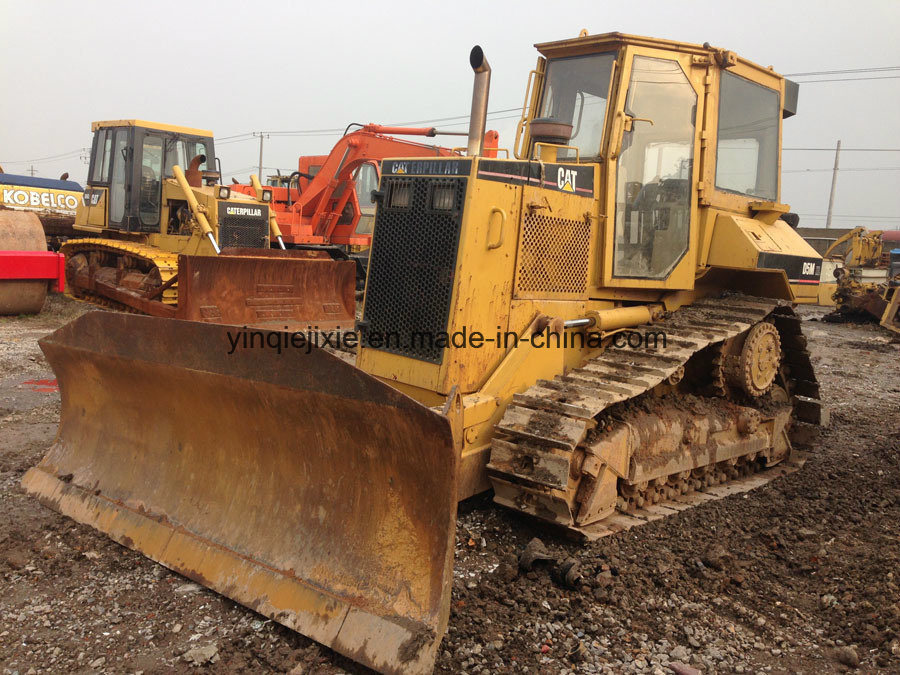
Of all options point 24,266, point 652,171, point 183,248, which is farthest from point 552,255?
point 24,266

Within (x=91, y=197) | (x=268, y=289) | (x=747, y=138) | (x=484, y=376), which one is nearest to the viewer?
(x=484, y=376)

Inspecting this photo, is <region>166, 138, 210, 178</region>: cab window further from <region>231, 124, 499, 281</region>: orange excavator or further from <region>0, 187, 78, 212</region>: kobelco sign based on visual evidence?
<region>0, 187, 78, 212</region>: kobelco sign

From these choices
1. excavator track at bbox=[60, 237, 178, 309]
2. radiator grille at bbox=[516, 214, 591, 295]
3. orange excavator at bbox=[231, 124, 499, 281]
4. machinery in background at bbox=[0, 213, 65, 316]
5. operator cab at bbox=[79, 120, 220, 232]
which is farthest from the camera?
orange excavator at bbox=[231, 124, 499, 281]

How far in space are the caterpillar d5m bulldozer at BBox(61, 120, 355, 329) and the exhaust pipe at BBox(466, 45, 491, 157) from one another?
5265 mm

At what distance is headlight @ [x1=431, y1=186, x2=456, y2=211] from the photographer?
13.6ft

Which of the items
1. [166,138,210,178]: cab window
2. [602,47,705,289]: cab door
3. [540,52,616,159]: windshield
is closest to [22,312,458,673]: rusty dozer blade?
[602,47,705,289]: cab door

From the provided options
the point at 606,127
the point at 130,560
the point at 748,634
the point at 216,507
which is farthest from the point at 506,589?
the point at 606,127

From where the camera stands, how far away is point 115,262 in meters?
11.2

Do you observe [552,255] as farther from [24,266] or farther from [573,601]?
[24,266]

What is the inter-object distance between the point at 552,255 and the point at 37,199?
62.7 feet

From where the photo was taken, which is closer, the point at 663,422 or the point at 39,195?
the point at 663,422

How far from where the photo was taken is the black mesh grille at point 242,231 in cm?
1123

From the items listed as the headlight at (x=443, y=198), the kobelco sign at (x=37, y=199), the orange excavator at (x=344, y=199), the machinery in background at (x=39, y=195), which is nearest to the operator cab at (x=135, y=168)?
the orange excavator at (x=344, y=199)

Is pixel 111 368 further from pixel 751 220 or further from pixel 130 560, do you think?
pixel 751 220
